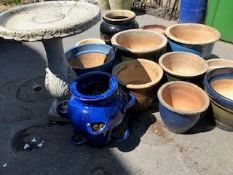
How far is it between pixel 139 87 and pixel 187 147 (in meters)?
0.87

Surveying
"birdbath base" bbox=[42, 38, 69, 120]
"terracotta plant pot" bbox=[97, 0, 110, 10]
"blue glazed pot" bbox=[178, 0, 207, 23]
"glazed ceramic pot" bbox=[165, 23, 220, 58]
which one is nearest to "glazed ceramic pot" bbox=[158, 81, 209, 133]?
"glazed ceramic pot" bbox=[165, 23, 220, 58]

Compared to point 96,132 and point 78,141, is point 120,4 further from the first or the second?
point 96,132

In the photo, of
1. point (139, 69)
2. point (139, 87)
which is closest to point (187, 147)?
point (139, 87)

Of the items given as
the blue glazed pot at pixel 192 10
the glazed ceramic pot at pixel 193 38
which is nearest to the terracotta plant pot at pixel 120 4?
the blue glazed pot at pixel 192 10

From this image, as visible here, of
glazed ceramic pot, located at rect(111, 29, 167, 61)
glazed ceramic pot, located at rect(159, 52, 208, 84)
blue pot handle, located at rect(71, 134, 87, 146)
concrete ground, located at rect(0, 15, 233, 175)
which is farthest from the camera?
glazed ceramic pot, located at rect(111, 29, 167, 61)

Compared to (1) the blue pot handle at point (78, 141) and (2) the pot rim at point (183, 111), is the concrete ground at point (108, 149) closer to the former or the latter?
(1) the blue pot handle at point (78, 141)

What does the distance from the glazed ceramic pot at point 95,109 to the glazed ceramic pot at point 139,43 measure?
71 cm

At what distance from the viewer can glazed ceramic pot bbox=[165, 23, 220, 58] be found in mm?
3682

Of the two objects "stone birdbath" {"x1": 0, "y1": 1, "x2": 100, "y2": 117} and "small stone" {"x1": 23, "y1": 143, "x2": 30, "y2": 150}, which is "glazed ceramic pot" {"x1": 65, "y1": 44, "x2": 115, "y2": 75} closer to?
"stone birdbath" {"x1": 0, "y1": 1, "x2": 100, "y2": 117}

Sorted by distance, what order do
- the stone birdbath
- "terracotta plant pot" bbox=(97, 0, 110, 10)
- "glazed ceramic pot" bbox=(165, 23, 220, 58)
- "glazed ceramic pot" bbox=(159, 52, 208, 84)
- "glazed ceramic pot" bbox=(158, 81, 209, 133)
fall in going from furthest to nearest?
1. "terracotta plant pot" bbox=(97, 0, 110, 10)
2. "glazed ceramic pot" bbox=(165, 23, 220, 58)
3. "glazed ceramic pot" bbox=(159, 52, 208, 84)
4. "glazed ceramic pot" bbox=(158, 81, 209, 133)
5. the stone birdbath

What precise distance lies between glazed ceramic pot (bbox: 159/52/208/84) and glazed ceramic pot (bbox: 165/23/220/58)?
146 mm

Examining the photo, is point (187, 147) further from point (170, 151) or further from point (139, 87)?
point (139, 87)

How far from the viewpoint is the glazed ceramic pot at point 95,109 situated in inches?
106

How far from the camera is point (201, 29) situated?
13.5 ft
